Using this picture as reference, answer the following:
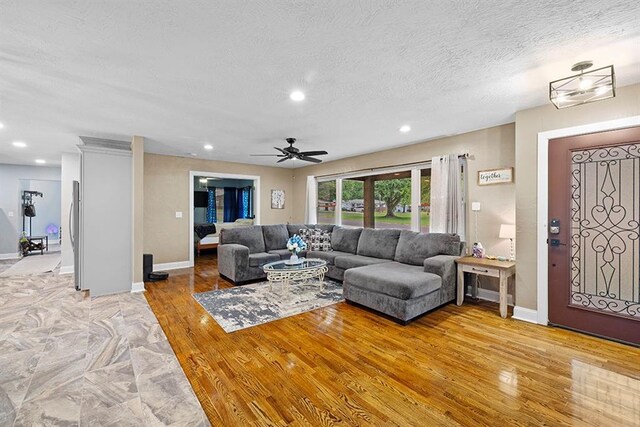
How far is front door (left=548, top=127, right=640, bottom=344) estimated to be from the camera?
8.99ft

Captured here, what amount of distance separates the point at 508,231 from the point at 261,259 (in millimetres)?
3836

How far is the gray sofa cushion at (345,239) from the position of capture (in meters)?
5.53

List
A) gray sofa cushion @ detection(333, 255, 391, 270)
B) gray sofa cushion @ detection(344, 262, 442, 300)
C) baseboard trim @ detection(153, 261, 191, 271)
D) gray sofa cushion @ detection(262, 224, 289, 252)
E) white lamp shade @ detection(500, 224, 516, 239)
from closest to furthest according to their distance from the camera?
1. gray sofa cushion @ detection(344, 262, 442, 300)
2. white lamp shade @ detection(500, 224, 516, 239)
3. gray sofa cushion @ detection(333, 255, 391, 270)
4. gray sofa cushion @ detection(262, 224, 289, 252)
5. baseboard trim @ detection(153, 261, 191, 271)

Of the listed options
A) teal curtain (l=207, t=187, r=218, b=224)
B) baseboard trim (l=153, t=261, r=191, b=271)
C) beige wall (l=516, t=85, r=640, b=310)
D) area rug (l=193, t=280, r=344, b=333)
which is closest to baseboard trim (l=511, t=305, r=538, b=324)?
beige wall (l=516, t=85, r=640, b=310)

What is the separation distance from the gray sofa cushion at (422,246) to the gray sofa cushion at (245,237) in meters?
2.70

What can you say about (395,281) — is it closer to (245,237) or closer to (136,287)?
(245,237)

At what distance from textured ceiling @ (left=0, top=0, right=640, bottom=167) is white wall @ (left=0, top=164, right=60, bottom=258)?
4876mm

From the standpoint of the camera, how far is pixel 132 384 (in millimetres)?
2127

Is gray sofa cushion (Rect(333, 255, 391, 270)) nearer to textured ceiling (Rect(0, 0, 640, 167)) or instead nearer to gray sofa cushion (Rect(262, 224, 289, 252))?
gray sofa cushion (Rect(262, 224, 289, 252))

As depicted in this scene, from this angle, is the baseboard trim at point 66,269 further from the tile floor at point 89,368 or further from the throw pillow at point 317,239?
the throw pillow at point 317,239

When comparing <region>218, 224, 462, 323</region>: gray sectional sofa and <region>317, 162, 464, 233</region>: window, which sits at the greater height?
<region>317, 162, 464, 233</region>: window

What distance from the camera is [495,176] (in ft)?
13.2

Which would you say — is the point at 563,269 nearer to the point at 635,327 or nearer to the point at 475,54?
the point at 635,327

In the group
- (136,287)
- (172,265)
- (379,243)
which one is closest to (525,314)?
(379,243)
